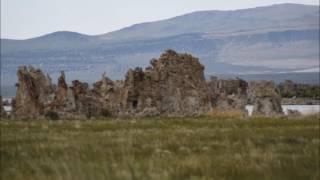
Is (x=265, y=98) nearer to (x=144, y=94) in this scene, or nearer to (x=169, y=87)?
(x=169, y=87)

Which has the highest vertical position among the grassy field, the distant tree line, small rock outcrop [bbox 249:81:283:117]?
the grassy field

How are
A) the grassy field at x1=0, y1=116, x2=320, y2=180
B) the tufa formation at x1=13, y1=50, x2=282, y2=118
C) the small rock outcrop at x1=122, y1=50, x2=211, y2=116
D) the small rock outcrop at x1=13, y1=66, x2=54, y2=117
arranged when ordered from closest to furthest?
the grassy field at x1=0, y1=116, x2=320, y2=180 → the small rock outcrop at x1=13, y1=66, x2=54, y2=117 → the tufa formation at x1=13, y1=50, x2=282, y2=118 → the small rock outcrop at x1=122, y1=50, x2=211, y2=116

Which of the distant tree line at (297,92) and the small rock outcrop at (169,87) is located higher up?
the small rock outcrop at (169,87)

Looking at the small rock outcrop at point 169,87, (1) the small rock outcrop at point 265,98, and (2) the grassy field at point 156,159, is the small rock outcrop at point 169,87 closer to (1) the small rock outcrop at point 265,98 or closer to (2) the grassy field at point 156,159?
(1) the small rock outcrop at point 265,98

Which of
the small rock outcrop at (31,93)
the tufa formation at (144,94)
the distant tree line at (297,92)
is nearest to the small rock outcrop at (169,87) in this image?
the tufa formation at (144,94)

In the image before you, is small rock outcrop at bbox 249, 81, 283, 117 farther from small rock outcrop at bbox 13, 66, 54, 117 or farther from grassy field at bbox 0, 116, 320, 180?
grassy field at bbox 0, 116, 320, 180

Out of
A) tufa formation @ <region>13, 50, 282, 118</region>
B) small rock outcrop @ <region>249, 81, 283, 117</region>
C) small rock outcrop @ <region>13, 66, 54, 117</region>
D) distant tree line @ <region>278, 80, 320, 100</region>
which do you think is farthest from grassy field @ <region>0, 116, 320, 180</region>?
distant tree line @ <region>278, 80, 320, 100</region>

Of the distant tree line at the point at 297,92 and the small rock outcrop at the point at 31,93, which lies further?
the distant tree line at the point at 297,92

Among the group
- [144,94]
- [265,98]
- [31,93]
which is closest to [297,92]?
[144,94]

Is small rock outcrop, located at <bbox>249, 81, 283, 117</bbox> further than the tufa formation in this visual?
Yes

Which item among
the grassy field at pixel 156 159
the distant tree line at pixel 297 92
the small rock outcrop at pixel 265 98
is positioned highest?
the grassy field at pixel 156 159

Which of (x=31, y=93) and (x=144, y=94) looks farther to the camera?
(x=144, y=94)

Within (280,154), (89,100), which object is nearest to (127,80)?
(89,100)

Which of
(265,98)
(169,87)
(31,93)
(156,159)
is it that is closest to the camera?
(156,159)
